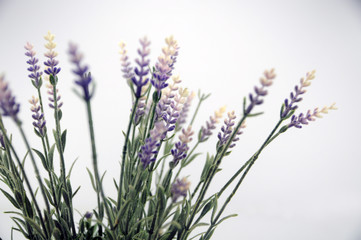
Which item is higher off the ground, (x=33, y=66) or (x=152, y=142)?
(x=33, y=66)

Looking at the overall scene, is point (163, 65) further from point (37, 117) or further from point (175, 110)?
point (37, 117)

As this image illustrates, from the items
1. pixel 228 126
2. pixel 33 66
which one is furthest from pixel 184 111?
pixel 33 66

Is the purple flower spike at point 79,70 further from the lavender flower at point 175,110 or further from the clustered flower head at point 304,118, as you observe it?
the clustered flower head at point 304,118

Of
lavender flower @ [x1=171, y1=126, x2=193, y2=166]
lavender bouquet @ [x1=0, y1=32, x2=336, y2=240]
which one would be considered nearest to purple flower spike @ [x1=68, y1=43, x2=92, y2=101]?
lavender bouquet @ [x1=0, y1=32, x2=336, y2=240]

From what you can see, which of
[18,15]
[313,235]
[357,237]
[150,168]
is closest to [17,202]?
[150,168]

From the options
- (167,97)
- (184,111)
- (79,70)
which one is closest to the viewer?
(79,70)
